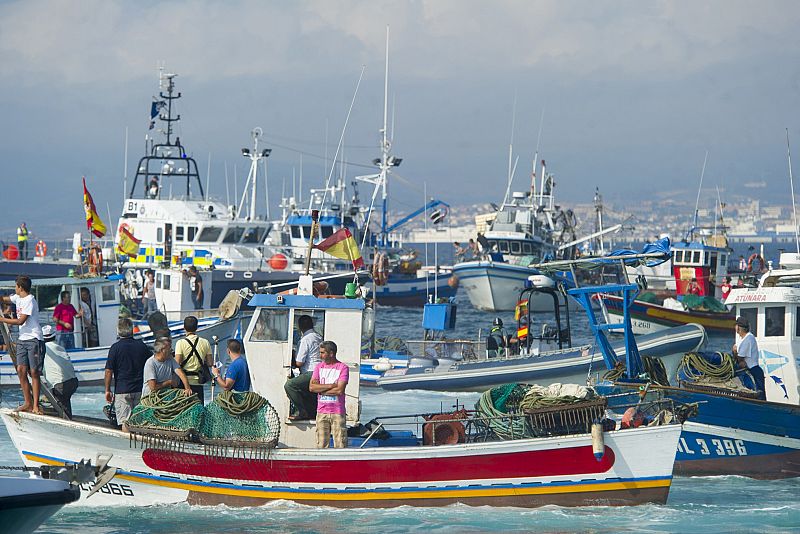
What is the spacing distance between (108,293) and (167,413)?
32.6 ft

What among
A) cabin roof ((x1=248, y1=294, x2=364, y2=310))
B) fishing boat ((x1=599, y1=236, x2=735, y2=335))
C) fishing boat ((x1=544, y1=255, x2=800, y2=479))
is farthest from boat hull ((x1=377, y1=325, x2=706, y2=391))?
fishing boat ((x1=599, y1=236, x2=735, y2=335))

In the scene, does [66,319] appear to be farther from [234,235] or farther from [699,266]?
[699,266]

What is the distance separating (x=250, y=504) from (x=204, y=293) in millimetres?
20570

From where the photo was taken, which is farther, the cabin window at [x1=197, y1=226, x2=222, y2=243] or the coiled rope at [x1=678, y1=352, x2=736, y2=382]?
the cabin window at [x1=197, y1=226, x2=222, y2=243]

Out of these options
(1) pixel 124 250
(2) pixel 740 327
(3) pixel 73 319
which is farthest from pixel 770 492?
(1) pixel 124 250

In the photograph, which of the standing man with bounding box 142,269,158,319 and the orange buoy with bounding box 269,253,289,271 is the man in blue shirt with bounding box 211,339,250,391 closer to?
the standing man with bounding box 142,269,158,319

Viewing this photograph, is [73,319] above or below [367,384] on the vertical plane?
above

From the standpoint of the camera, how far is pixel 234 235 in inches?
1668

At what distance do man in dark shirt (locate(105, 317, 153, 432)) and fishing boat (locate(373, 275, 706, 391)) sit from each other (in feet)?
31.3

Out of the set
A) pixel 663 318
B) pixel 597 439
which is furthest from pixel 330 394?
pixel 663 318

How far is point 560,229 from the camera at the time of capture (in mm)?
56781

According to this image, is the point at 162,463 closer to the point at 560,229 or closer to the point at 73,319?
the point at 73,319

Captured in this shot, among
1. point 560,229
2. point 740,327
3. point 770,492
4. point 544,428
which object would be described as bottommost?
point 770,492

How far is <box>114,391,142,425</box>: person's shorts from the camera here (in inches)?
526
